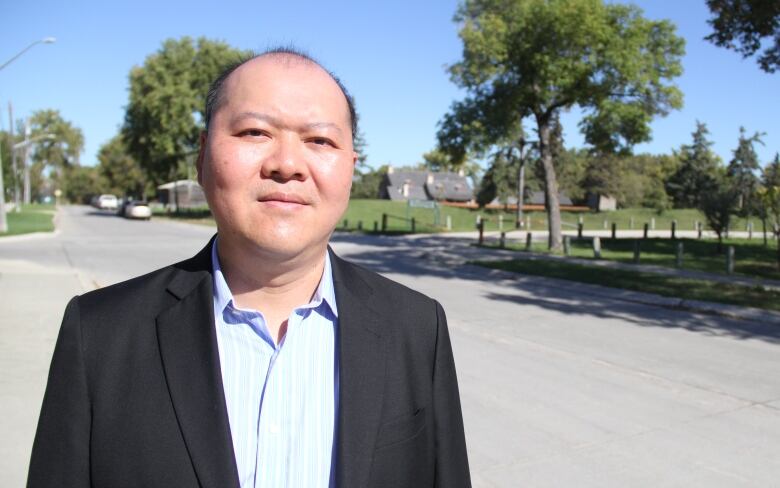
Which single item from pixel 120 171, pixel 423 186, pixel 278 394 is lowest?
pixel 278 394

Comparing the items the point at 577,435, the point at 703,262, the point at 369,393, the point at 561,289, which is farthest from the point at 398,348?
the point at 703,262

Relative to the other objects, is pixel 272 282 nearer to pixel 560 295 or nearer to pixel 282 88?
pixel 282 88

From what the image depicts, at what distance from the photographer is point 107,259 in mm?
16375

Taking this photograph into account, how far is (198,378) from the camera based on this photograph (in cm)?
137

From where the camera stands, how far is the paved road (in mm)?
4152

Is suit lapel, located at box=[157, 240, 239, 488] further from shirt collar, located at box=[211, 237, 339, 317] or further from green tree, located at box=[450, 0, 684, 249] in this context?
green tree, located at box=[450, 0, 684, 249]

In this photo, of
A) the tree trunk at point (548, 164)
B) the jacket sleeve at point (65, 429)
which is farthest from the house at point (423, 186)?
the jacket sleeve at point (65, 429)

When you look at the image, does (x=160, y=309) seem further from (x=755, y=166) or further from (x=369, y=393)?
(x=755, y=166)

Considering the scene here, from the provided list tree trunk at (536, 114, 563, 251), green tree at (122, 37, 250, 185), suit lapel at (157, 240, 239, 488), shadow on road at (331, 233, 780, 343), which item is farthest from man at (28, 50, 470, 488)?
green tree at (122, 37, 250, 185)

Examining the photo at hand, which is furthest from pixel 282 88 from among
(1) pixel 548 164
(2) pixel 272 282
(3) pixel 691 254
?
(3) pixel 691 254

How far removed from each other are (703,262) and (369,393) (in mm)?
19955

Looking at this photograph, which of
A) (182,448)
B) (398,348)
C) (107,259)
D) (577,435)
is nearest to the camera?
(182,448)

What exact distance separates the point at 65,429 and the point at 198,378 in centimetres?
29

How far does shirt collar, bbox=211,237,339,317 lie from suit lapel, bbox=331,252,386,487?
0.02m
